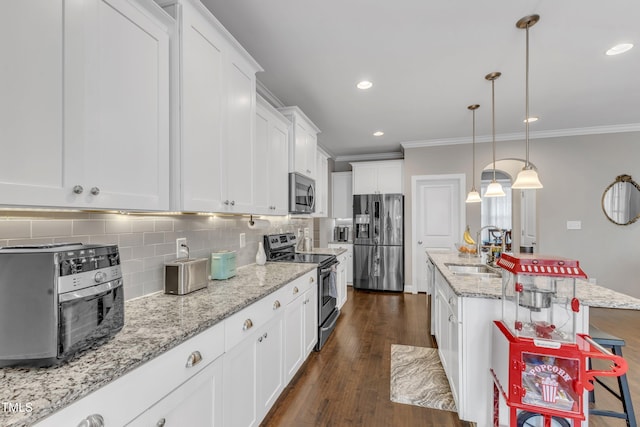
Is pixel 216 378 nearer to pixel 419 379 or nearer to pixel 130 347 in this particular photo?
pixel 130 347

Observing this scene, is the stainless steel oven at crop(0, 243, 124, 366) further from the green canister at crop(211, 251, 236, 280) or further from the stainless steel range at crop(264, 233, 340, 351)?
the stainless steel range at crop(264, 233, 340, 351)

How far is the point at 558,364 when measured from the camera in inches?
52.9

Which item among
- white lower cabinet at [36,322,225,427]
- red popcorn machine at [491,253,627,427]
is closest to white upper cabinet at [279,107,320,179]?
white lower cabinet at [36,322,225,427]

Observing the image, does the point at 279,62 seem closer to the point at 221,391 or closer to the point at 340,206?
the point at 221,391

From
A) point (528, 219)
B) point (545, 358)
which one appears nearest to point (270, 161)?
point (545, 358)

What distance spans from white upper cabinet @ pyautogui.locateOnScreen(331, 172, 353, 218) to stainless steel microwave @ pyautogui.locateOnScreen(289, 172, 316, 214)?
2.35m

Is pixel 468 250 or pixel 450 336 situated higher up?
pixel 468 250

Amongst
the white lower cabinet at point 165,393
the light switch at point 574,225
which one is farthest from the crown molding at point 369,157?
the white lower cabinet at point 165,393

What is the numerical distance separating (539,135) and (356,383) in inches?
183

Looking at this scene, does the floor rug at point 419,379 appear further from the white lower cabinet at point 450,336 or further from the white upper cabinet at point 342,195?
the white upper cabinet at point 342,195

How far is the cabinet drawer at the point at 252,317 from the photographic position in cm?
138

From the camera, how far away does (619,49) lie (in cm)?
227

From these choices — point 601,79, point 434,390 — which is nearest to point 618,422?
point 434,390

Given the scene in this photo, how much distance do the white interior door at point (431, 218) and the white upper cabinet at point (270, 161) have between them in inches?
117
